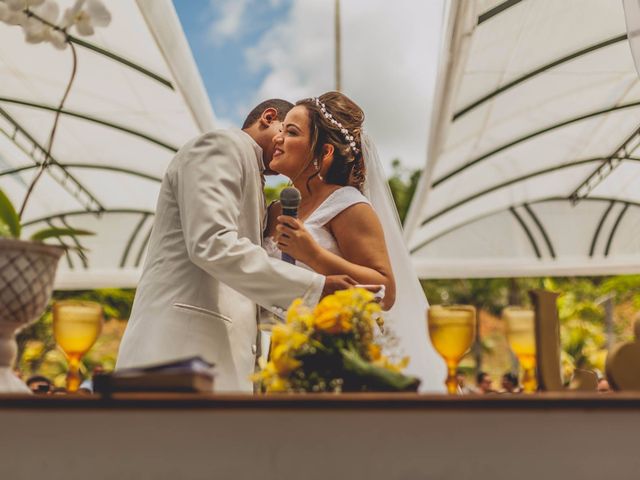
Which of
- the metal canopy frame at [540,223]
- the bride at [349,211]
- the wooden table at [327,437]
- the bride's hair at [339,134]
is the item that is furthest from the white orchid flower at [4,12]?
the metal canopy frame at [540,223]

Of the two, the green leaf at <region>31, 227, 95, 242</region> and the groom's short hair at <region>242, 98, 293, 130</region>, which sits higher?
the groom's short hair at <region>242, 98, 293, 130</region>

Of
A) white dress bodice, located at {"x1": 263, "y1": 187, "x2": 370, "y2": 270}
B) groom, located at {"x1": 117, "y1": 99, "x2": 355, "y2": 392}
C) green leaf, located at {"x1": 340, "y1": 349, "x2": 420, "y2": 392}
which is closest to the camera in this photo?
green leaf, located at {"x1": 340, "y1": 349, "x2": 420, "y2": 392}

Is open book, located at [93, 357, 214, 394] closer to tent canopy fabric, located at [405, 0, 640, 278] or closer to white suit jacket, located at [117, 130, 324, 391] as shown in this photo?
white suit jacket, located at [117, 130, 324, 391]

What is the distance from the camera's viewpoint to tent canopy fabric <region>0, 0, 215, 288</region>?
8.20m

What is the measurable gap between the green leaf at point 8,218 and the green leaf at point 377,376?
0.86m

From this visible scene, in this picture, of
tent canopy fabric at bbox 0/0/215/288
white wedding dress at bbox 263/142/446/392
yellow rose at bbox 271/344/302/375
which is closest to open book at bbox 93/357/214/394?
yellow rose at bbox 271/344/302/375

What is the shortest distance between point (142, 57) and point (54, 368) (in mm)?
19640

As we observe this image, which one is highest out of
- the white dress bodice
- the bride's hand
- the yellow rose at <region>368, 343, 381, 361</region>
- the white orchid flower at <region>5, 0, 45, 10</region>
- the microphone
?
the white orchid flower at <region>5, 0, 45, 10</region>

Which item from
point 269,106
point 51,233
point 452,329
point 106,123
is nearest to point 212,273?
point 51,233

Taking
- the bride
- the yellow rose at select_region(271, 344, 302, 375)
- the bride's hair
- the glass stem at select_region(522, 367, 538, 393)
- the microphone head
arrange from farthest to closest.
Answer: the bride's hair, the bride, the microphone head, the glass stem at select_region(522, 367, 538, 393), the yellow rose at select_region(271, 344, 302, 375)

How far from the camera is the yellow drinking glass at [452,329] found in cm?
207

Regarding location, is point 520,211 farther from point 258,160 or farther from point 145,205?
point 258,160

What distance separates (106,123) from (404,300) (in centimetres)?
772

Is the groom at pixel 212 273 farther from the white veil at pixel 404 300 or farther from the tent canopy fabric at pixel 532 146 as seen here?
the tent canopy fabric at pixel 532 146
